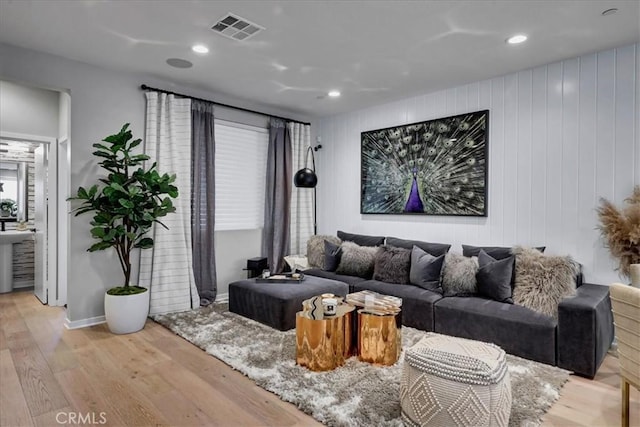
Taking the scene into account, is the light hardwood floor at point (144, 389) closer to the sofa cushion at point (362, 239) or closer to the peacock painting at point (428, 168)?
the peacock painting at point (428, 168)

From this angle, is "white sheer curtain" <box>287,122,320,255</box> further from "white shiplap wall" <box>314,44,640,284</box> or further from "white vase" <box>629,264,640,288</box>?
"white vase" <box>629,264,640,288</box>

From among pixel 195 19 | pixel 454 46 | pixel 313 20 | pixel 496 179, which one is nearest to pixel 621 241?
pixel 496 179

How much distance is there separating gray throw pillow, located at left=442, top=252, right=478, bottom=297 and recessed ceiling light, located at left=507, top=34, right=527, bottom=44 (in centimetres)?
198

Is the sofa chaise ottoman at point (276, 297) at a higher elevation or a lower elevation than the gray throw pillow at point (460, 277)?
lower

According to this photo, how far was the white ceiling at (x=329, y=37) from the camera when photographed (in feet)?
8.54

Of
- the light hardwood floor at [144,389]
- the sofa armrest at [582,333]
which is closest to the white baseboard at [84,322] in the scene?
the light hardwood floor at [144,389]

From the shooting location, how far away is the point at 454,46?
3.19 m

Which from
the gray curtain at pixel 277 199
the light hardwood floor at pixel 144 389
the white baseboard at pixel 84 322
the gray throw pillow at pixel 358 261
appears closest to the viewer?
the light hardwood floor at pixel 144 389

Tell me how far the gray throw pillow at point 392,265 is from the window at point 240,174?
188 centimetres

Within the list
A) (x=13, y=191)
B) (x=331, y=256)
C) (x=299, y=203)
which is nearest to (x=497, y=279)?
(x=331, y=256)

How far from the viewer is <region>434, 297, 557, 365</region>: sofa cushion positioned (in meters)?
2.82

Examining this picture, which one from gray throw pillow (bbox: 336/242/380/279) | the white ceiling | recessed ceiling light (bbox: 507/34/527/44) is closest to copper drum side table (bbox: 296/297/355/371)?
gray throw pillow (bbox: 336/242/380/279)

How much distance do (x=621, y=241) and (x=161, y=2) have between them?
3.97 metres

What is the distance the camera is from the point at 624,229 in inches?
114
